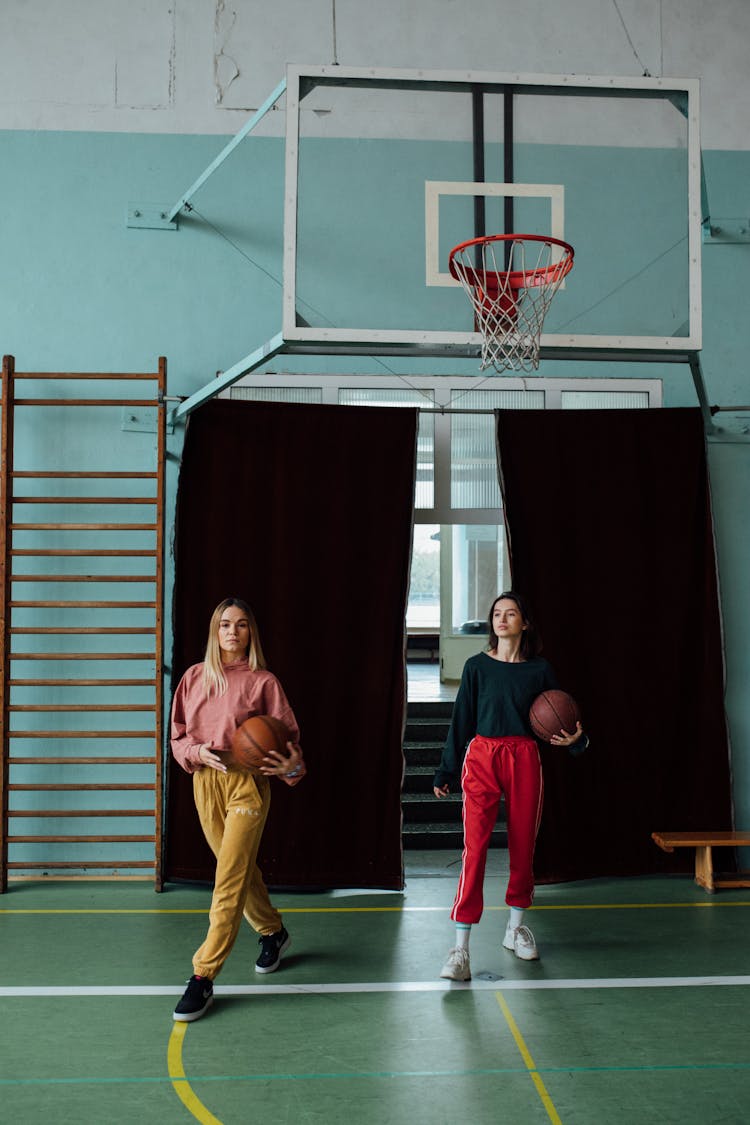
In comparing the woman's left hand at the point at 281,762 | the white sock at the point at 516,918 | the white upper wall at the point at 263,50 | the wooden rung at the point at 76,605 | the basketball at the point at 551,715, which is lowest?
the white sock at the point at 516,918

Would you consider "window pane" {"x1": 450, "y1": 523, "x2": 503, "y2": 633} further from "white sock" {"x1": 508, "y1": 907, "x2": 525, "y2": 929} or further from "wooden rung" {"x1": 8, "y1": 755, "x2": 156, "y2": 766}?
"white sock" {"x1": 508, "y1": 907, "x2": 525, "y2": 929}

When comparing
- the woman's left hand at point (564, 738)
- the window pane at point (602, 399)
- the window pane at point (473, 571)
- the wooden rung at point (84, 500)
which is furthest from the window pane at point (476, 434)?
the window pane at point (473, 571)

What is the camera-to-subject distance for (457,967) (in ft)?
13.0

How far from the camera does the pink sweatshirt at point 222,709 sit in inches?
152

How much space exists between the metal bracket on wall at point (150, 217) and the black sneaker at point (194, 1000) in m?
4.24

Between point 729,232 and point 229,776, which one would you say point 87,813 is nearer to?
point 229,776

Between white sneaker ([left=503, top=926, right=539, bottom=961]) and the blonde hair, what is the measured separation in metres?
1.66

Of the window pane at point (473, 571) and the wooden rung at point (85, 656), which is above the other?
the window pane at point (473, 571)

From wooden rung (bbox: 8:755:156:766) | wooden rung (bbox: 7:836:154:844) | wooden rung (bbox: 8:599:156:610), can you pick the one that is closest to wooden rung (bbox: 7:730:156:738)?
wooden rung (bbox: 8:755:156:766)

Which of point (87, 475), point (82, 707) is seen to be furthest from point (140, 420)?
point (82, 707)

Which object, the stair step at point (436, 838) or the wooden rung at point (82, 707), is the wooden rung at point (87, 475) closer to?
the wooden rung at point (82, 707)

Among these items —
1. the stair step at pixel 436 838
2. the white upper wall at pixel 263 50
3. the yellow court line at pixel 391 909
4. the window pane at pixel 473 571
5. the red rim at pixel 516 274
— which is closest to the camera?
the red rim at pixel 516 274

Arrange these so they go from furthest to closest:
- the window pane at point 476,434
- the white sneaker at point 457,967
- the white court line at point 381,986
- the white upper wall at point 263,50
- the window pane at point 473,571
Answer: the window pane at point 473,571 → the window pane at point 476,434 → the white upper wall at point 263,50 → the white sneaker at point 457,967 → the white court line at point 381,986

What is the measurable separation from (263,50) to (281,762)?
446 cm
